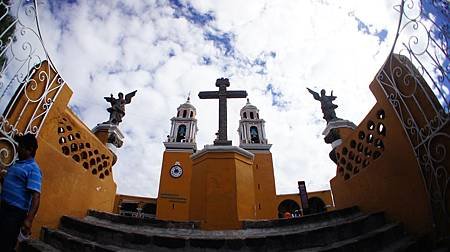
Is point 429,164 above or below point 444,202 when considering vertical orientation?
above

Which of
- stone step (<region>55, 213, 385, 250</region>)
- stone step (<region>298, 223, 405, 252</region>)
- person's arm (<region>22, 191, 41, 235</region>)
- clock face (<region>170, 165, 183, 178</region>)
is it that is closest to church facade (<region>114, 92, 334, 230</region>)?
clock face (<region>170, 165, 183, 178</region>)

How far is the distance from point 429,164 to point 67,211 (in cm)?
548

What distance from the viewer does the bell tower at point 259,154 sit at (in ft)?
55.9

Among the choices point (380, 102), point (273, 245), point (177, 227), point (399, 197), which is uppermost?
point (380, 102)

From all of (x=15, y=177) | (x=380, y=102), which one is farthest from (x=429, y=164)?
(x=15, y=177)

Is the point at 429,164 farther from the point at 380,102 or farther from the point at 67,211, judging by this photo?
the point at 67,211

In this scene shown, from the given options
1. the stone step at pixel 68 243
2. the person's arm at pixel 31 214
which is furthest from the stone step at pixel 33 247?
the person's arm at pixel 31 214

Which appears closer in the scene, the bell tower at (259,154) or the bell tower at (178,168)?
the bell tower at (178,168)

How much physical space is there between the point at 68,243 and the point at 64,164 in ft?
4.69

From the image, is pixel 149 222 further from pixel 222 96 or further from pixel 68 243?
pixel 222 96

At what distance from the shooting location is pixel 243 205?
5.31 meters

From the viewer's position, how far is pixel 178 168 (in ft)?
61.5

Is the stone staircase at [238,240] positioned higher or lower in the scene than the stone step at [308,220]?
lower

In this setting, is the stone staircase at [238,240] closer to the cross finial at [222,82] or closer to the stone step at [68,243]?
the stone step at [68,243]
